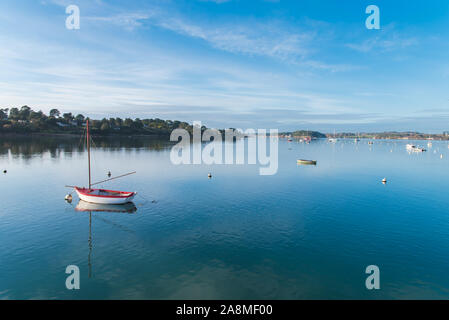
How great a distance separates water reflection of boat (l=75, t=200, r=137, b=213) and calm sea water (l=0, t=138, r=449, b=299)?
1345 mm

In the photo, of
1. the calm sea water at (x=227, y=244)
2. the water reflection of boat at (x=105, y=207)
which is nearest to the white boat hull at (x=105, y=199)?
the water reflection of boat at (x=105, y=207)

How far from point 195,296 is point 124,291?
5920mm

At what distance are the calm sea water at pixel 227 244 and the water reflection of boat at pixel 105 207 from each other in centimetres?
135

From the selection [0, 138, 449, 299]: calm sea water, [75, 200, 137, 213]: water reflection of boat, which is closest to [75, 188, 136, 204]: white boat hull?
[75, 200, 137, 213]: water reflection of boat

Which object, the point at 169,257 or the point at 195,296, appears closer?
the point at 195,296

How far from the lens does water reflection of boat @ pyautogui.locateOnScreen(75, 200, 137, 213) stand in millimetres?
40469

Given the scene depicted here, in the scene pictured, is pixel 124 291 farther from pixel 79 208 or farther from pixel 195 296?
pixel 79 208

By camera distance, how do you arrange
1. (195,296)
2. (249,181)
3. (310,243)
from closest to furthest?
(195,296), (310,243), (249,181)

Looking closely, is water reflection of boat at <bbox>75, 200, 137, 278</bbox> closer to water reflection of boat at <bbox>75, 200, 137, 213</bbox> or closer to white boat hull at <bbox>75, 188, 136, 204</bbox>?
water reflection of boat at <bbox>75, 200, 137, 213</bbox>

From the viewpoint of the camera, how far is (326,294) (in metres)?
20.2

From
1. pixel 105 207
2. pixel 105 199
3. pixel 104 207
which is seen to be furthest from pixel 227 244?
pixel 105 199

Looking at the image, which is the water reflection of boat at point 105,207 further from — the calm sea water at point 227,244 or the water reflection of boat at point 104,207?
the calm sea water at point 227,244
